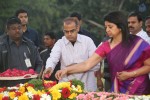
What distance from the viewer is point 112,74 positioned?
599 cm

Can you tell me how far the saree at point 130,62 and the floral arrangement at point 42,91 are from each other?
0.47m

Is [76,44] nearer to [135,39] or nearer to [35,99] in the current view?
[135,39]

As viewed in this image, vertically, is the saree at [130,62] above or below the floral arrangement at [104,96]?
above

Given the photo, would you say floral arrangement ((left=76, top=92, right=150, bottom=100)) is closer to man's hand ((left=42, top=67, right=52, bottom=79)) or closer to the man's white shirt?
man's hand ((left=42, top=67, right=52, bottom=79))

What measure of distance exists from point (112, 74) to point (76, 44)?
1185 mm

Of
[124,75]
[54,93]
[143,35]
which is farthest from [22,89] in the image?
[143,35]

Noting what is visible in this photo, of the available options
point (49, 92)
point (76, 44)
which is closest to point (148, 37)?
point (76, 44)

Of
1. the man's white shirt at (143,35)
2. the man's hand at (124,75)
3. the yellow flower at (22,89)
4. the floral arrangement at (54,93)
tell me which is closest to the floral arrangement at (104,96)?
the floral arrangement at (54,93)

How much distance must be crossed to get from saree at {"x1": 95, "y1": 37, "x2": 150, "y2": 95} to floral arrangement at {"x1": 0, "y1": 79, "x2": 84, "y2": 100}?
18.4 inches

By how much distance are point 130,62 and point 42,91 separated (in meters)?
1.09

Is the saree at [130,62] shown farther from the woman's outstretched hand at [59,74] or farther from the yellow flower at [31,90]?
the yellow flower at [31,90]

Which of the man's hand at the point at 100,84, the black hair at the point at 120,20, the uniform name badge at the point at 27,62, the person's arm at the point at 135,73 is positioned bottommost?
the man's hand at the point at 100,84

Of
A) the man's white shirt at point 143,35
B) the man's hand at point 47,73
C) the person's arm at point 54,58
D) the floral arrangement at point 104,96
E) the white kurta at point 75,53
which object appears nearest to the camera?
the floral arrangement at point 104,96

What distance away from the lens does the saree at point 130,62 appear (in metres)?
5.82
